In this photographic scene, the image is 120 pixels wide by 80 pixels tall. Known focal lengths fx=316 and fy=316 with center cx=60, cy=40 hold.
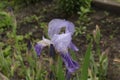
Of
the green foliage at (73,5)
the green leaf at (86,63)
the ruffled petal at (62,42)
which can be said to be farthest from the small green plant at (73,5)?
the ruffled petal at (62,42)

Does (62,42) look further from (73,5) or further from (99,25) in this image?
(73,5)

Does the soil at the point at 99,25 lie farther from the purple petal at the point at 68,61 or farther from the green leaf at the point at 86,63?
the purple petal at the point at 68,61

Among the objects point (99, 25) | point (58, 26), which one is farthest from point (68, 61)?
point (99, 25)

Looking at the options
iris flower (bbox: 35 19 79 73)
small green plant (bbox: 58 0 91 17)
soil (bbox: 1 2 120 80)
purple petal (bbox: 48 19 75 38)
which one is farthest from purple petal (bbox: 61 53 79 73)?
small green plant (bbox: 58 0 91 17)

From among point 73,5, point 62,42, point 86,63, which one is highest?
point 73,5

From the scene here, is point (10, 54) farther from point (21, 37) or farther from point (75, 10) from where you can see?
point (75, 10)

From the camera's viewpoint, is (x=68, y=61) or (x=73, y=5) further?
(x=73, y=5)

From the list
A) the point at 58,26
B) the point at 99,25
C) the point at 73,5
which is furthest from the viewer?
the point at 73,5

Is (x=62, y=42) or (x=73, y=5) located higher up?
(x=73, y=5)

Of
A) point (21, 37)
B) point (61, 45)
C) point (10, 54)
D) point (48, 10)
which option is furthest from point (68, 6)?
point (61, 45)
